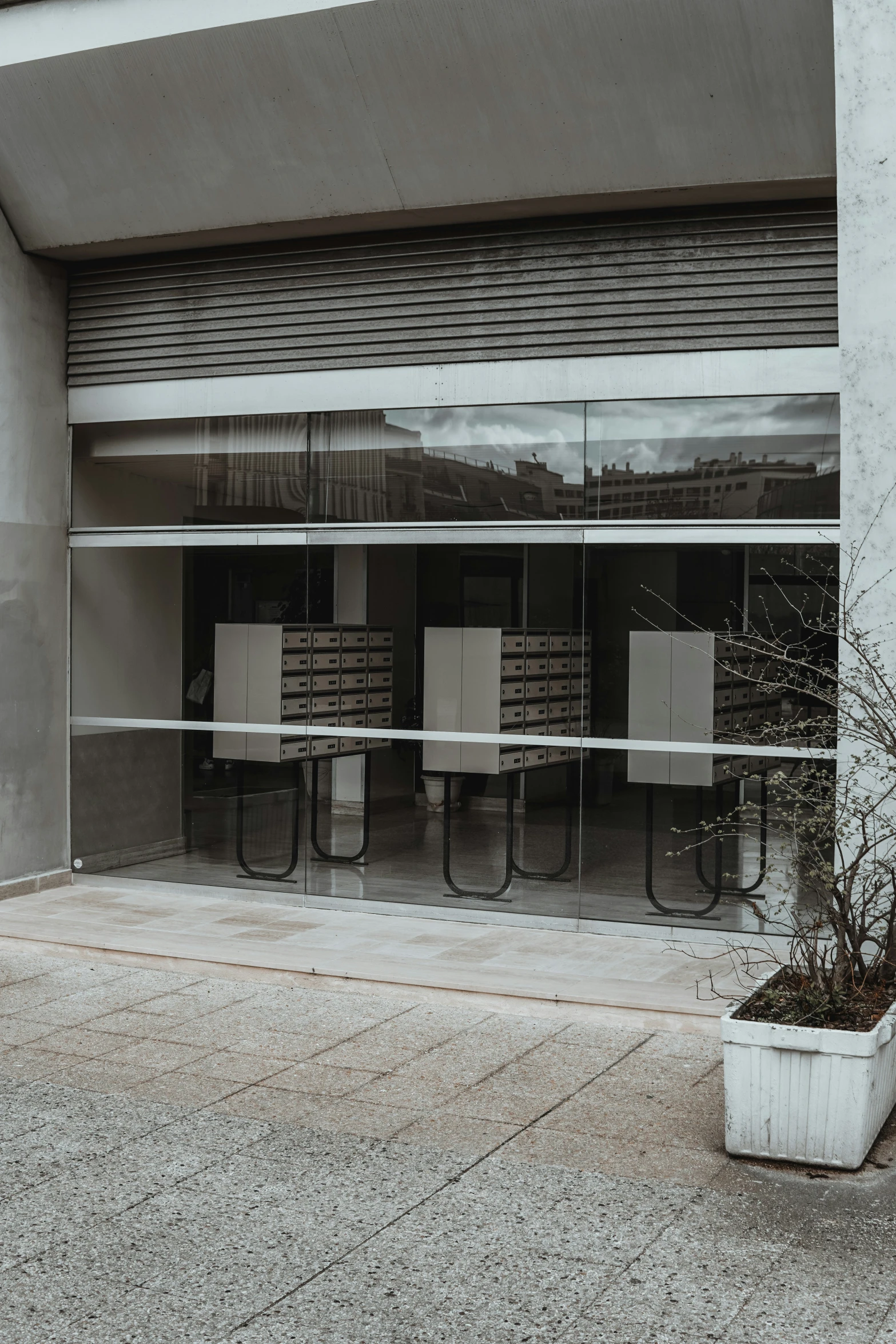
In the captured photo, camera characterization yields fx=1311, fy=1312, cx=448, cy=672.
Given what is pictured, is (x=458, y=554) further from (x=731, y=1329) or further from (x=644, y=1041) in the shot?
(x=731, y=1329)

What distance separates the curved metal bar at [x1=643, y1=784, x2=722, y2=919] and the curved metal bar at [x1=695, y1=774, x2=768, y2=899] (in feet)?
0.24

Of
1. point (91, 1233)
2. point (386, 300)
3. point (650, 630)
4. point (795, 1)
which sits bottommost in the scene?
point (91, 1233)

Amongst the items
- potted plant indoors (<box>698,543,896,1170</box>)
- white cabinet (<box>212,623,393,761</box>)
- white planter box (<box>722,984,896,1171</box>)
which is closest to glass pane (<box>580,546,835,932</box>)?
potted plant indoors (<box>698,543,896,1170</box>)

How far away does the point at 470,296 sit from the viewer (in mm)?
8266

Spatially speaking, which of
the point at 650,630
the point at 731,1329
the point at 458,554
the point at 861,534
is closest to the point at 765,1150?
the point at 731,1329

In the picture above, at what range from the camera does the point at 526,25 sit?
695 cm

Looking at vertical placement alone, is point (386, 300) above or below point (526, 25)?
below

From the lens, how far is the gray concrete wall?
357 inches

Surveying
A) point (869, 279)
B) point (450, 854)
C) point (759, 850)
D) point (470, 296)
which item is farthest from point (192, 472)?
point (869, 279)

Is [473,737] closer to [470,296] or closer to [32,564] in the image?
[470,296]

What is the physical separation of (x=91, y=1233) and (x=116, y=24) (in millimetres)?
6639

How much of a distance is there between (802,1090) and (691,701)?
11.7ft

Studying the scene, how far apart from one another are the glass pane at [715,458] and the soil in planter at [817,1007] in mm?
3247

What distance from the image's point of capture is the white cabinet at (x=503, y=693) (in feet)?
26.7
